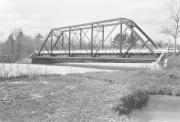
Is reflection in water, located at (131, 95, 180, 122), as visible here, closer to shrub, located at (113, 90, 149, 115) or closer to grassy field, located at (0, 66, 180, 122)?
shrub, located at (113, 90, 149, 115)

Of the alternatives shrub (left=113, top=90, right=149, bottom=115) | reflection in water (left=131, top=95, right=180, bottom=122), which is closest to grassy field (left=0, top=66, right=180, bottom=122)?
shrub (left=113, top=90, right=149, bottom=115)

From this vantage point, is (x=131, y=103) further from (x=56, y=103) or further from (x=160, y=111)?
(x=56, y=103)

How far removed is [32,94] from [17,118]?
402cm

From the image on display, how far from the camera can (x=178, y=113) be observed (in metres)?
14.2

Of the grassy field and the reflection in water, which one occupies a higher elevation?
the grassy field

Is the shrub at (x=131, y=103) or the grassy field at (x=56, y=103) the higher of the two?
the grassy field at (x=56, y=103)

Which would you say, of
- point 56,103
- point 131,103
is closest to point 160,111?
point 131,103

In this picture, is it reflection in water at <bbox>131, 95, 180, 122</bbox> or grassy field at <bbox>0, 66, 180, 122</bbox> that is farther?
reflection in water at <bbox>131, 95, 180, 122</bbox>

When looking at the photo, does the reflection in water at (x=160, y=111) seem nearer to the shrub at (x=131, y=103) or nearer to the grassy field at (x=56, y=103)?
the shrub at (x=131, y=103)

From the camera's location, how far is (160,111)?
1449cm

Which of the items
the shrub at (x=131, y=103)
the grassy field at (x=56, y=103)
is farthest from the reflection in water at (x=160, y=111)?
the grassy field at (x=56, y=103)

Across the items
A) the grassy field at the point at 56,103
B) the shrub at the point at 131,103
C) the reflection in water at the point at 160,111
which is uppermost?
the grassy field at the point at 56,103

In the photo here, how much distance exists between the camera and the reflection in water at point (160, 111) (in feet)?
41.1

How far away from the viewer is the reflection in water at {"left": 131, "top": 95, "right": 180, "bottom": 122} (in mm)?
12525
